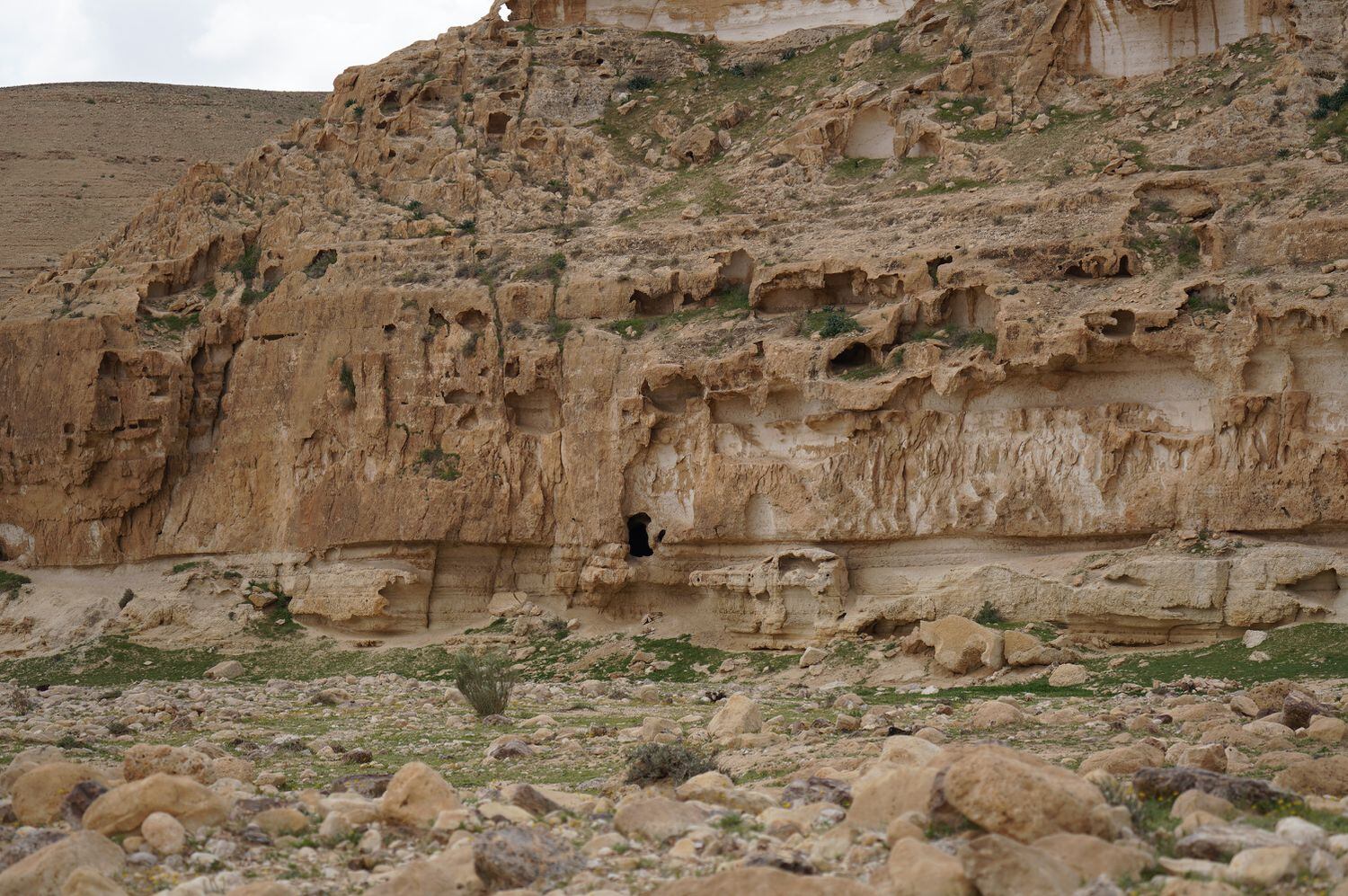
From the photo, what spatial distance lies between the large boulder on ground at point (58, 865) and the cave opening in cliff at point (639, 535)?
79.6 ft

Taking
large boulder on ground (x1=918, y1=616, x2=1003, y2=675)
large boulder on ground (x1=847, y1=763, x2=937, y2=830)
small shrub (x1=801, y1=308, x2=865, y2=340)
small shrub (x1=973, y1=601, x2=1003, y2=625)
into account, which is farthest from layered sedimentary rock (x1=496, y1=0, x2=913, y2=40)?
large boulder on ground (x1=847, y1=763, x2=937, y2=830)

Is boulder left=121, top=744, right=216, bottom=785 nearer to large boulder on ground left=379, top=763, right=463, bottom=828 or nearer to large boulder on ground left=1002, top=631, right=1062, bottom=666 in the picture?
large boulder on ground left=379, top=763, right=463, bottom=828

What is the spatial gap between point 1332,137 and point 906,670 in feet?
54.0

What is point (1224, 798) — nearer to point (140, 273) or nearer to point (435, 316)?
point (435, 316)

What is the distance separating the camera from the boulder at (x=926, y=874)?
862 centimetres

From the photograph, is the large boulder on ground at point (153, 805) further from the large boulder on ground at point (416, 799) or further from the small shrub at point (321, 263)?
the small shrub at point (321, 263)

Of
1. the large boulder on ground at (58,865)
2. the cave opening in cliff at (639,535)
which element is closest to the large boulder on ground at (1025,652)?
the cave opening in cliff at (639,535)

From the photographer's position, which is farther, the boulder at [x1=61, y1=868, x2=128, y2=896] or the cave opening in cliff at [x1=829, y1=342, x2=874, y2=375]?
the cave opening in cliff at [x1=829, y1=342, x2=874, y2=375]

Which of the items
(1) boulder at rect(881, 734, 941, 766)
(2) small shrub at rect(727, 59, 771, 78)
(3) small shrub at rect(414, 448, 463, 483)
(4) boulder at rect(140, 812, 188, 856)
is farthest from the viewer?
(2) small shrub at rect(727, 59, 771, 78)

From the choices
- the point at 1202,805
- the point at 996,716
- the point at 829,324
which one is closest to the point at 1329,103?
the point at 829,324

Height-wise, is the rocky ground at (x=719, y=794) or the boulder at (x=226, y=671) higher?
the rocky ground at (x=719, y=794)

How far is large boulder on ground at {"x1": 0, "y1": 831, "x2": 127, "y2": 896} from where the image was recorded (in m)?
9.08

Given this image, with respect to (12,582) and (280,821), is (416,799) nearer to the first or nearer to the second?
(280,821)

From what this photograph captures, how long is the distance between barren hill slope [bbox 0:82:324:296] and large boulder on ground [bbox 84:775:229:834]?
50.6 meters
